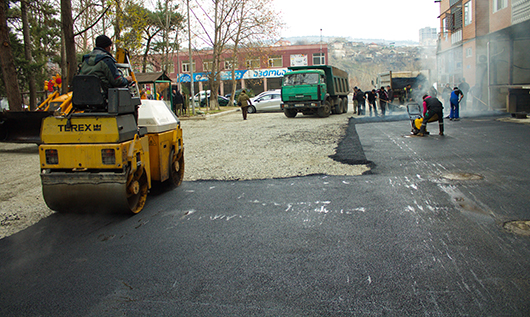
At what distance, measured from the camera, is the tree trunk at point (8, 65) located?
14.9 metres

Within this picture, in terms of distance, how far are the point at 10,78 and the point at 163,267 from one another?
14.5 metres

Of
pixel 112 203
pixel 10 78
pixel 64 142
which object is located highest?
pixel 10 78

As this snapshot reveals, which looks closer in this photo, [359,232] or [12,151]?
[359,232]

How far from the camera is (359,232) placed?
4699 mm

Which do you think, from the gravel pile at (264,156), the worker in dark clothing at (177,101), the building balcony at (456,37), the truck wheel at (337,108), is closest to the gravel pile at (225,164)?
the gravel pile at (264,156)

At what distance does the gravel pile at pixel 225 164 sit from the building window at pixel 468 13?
19.8 m

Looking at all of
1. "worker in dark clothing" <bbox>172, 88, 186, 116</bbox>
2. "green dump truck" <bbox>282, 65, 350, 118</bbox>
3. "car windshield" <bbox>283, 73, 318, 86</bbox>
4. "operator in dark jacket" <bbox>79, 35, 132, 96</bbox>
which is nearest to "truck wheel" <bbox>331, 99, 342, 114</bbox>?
"green dump truck" <bbox>282, 65, 350, 118</bbox>

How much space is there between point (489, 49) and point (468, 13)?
35.9 feet

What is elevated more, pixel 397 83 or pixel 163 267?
pixel 397 83

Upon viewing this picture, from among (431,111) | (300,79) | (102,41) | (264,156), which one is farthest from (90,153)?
(300,79)

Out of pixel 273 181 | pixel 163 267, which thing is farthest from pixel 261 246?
pixel 273 181

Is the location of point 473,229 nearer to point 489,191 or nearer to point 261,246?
point 489,191

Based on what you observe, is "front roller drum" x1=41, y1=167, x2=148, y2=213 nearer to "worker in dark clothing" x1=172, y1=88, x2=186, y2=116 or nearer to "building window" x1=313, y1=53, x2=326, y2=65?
"worker in dark clothing" x1=172, y1=88, x2=186, y2=116

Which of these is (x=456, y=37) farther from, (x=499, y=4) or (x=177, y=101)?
(x=177, y=101)
